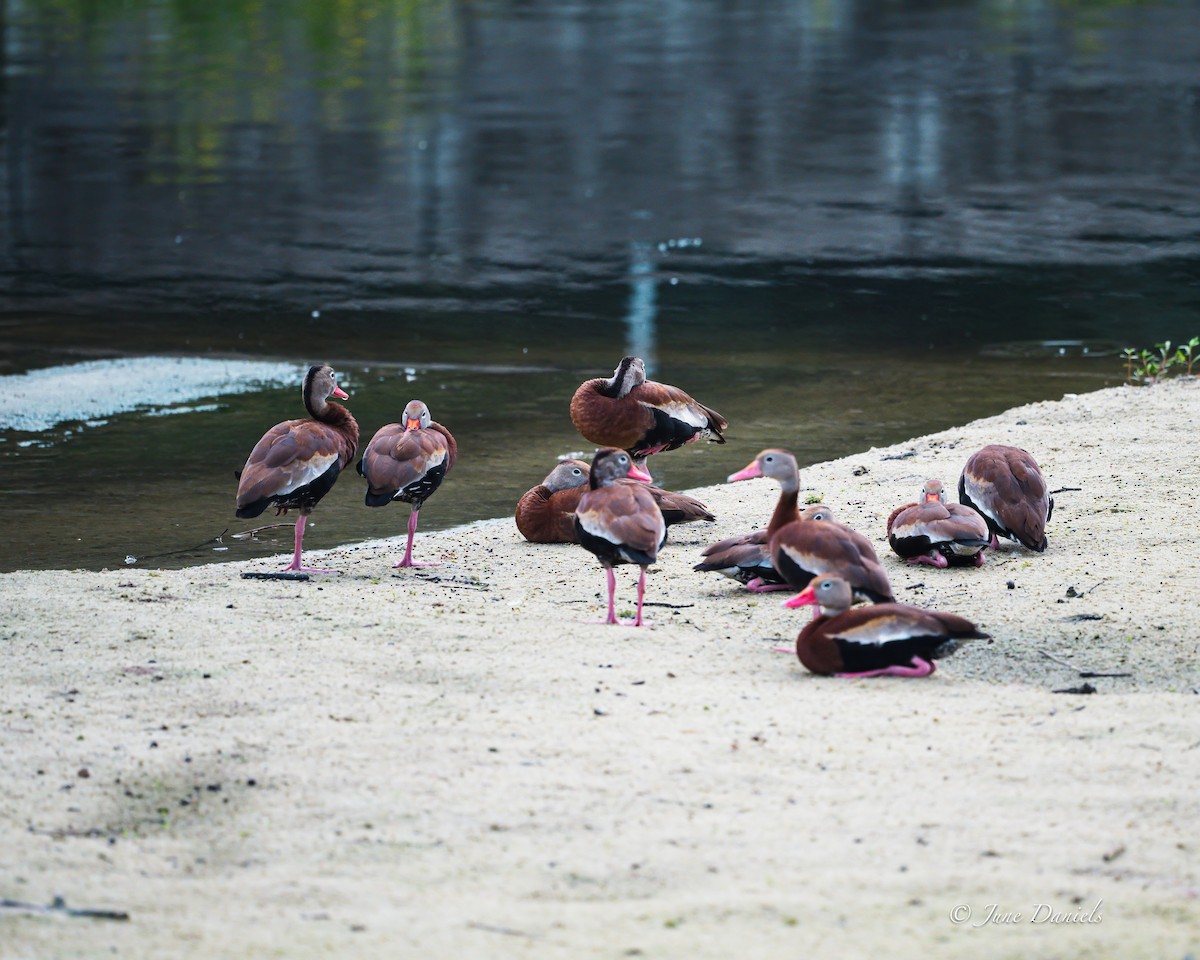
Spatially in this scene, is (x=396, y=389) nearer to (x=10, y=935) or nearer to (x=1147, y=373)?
(x=1147, y=373)

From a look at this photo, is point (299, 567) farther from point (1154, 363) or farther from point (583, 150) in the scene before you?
point (583, 150)

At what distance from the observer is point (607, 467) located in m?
7.42

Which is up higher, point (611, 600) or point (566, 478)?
point (611, 600)

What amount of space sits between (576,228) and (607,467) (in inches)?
535

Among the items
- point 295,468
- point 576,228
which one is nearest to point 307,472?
point 295,468

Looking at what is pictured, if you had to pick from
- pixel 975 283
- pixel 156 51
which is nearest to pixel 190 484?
pixel 975 283

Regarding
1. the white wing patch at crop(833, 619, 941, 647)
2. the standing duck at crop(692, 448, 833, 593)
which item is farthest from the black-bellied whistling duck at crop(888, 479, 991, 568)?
the white wing patch at crop(833, 619, 941, 647)

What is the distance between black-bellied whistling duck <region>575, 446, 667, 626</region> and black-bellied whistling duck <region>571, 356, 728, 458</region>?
2.79 metres

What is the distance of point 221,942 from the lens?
3.88 meters

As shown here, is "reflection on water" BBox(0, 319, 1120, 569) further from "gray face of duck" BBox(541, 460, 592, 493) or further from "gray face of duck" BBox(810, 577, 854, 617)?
"gray face of duck" BBox(810, 577, 854, 617)

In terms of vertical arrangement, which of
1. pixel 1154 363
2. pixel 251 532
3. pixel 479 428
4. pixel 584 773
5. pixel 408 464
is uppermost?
pixel 584 773

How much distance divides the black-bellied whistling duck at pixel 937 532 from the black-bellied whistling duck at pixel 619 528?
4.45ft

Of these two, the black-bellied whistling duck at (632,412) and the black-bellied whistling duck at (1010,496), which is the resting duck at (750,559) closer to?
the black-bellied whistling duck at (1010,496)

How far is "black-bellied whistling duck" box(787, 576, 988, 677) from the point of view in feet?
19.0
